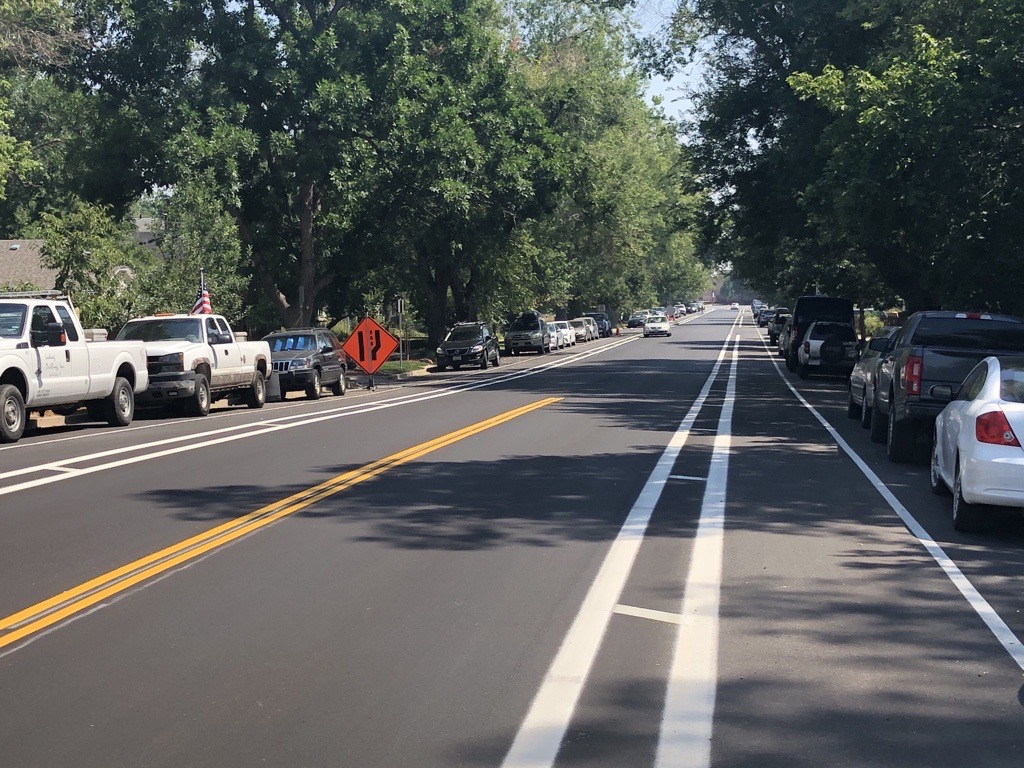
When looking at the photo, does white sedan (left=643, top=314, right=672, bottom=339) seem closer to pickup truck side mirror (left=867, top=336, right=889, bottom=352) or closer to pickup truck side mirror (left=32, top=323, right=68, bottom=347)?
pickup truck side mirror (left=867, top=336, right=889, bottom=352)

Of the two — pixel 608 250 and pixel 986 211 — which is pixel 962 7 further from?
pixel 608 250

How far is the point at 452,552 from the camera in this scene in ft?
31.1

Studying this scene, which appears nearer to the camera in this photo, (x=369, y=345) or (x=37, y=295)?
(x=37, y=295)

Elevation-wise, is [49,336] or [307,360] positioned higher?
[49,336]

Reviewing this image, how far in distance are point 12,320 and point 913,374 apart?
12.7 meters

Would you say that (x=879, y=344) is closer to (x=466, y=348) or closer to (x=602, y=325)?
(x=466, y=348)

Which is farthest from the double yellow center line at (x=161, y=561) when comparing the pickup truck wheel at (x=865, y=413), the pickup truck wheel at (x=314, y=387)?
the pickup truck wheel at (x=314, y=387)

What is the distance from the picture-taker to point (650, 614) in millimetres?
7547

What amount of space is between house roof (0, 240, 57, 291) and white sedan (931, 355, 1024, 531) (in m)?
41.1

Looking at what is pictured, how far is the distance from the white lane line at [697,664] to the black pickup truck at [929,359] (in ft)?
16.0

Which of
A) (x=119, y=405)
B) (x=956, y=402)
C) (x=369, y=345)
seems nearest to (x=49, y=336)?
(x=119, y=405)

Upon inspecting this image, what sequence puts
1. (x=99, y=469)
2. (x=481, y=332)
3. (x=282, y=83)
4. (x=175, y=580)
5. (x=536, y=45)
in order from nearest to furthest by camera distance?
(x=175, y=580) → (x=99, y=469) → (x=282, y=83) → (x=481, y=332) → (x=536, y=45)

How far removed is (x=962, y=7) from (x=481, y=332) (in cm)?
2133

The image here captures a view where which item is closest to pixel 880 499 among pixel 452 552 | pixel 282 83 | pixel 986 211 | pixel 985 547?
pixel 985 547
